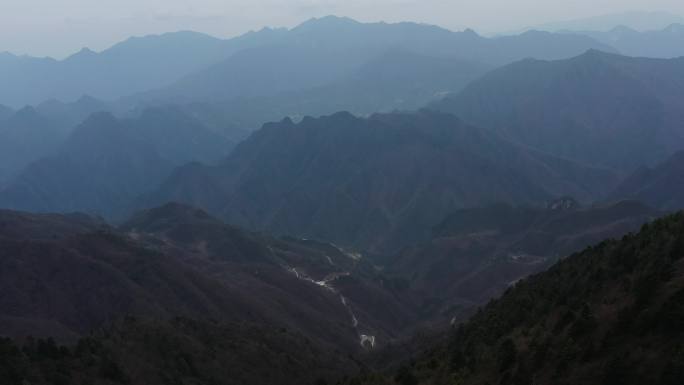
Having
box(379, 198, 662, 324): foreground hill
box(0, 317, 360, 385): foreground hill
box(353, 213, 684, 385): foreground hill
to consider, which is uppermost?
box(353, 213, 684, 385): foreground hill

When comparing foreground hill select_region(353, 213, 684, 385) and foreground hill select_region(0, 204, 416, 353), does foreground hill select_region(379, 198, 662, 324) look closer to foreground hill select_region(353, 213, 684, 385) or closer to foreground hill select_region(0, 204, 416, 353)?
foreground hill select_region(0, 204, 416, 353)

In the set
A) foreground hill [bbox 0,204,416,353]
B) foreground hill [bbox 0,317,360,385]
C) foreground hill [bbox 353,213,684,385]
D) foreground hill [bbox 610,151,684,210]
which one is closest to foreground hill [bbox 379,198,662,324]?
foreground hill [bbox 0,204,416,353]

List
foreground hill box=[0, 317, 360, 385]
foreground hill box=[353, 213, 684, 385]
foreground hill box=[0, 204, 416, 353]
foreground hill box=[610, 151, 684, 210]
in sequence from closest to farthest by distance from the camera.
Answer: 1. foreground hill box=[353, 213, 684, 385]
2. foreground hill box=[0, 317, 360, 385]
3. foreground hill box=[0, 204, 416, 353]
4. foreground hill box=[610, 151, 684, 210]

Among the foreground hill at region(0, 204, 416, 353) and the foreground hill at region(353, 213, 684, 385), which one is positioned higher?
the foreground hill at region(353, 213, 684, 385)

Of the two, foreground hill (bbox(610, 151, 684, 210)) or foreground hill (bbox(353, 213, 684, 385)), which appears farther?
foreground hill (bbox(610, 151, 684, 210))

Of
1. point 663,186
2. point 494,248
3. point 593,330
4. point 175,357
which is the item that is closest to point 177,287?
point 175,357

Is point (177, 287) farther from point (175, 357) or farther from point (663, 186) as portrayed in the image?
point (663, 186)

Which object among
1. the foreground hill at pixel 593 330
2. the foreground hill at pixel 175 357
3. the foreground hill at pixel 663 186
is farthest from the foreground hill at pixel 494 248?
the foreground hill at pixel 593 330

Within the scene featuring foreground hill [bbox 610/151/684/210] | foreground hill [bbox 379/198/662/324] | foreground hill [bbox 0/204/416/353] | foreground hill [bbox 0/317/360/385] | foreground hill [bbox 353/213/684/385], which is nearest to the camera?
foreground hill [bbox 353/213/684/385]
